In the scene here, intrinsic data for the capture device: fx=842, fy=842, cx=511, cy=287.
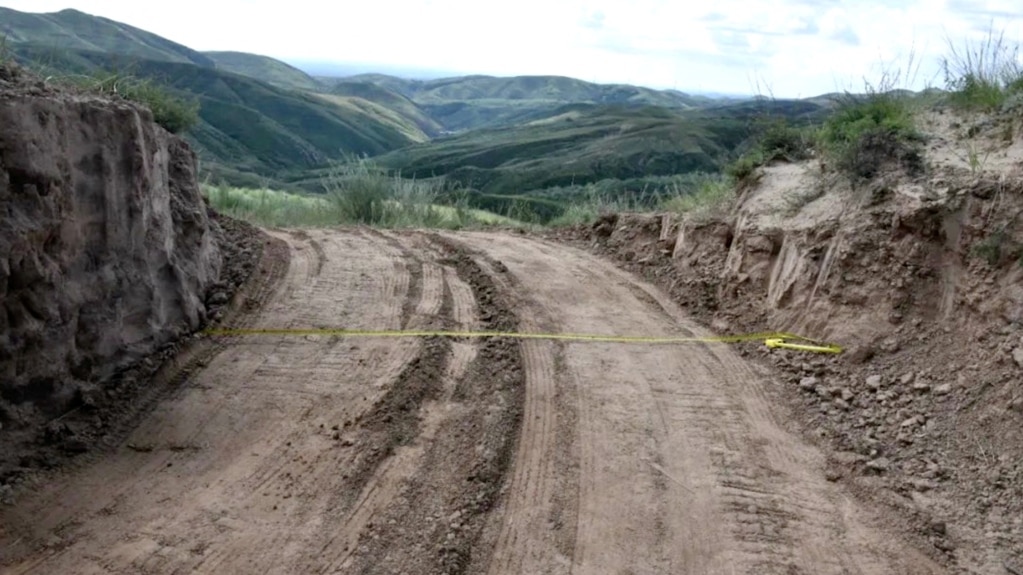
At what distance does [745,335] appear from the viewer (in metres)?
7.00

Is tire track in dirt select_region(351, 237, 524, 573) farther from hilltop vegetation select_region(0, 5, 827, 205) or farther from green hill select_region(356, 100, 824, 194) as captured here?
green hill select_region(356, 100, 824, 194)

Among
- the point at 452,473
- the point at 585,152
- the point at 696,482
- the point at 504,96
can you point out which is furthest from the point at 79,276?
the point at 504,96

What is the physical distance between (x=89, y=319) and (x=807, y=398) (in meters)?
4.72

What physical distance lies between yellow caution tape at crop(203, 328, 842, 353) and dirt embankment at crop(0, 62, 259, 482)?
0.53 metres

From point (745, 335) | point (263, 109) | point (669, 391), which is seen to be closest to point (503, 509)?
point (669, 391)

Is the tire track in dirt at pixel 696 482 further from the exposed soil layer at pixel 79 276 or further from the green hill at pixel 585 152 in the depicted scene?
the green hill at pixel 585 152

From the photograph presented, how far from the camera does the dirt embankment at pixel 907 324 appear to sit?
461 cm

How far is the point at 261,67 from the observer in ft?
326

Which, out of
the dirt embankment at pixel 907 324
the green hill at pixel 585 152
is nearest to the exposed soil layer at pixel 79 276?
the dirt embankment at pixel 907 324

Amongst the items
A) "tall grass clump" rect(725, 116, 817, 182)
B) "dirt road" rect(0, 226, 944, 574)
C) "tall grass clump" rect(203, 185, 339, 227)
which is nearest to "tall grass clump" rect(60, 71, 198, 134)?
"dirt road" rect(0, 226, 944, 574)

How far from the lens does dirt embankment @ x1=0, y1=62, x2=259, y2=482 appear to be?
15.0ft

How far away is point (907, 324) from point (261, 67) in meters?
102

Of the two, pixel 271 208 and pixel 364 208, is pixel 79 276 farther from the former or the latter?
pixel 271 208

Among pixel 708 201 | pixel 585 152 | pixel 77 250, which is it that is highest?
pixel 708 201
